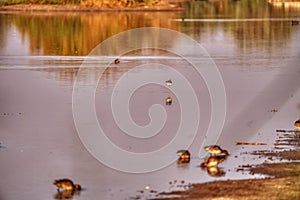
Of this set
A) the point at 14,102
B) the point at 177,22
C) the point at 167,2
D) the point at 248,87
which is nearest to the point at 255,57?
the point at 248,87

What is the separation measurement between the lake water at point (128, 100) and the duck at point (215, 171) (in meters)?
0.12

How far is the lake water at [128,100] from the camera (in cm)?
1645

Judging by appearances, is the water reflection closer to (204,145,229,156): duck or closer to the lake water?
the lake water

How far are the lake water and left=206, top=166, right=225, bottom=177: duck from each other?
0.12m

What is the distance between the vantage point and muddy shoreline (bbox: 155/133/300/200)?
14.1 m

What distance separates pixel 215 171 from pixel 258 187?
171cm

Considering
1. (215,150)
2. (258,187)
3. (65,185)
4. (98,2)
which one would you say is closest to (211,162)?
(215,150)

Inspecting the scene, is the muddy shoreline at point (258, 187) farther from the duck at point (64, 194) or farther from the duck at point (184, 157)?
the duck at point (64, 194)

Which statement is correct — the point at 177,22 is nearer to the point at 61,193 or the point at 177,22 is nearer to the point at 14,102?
the point at 14,102

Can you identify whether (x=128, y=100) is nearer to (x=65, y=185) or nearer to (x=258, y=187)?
(x=65, y=185)

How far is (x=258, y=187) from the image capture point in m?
14.6

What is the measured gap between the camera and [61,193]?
1487 cm

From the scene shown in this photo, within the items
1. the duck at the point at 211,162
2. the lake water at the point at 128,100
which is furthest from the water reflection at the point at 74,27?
the duck at the point at 211,162

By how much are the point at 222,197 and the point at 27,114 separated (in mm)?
10550
